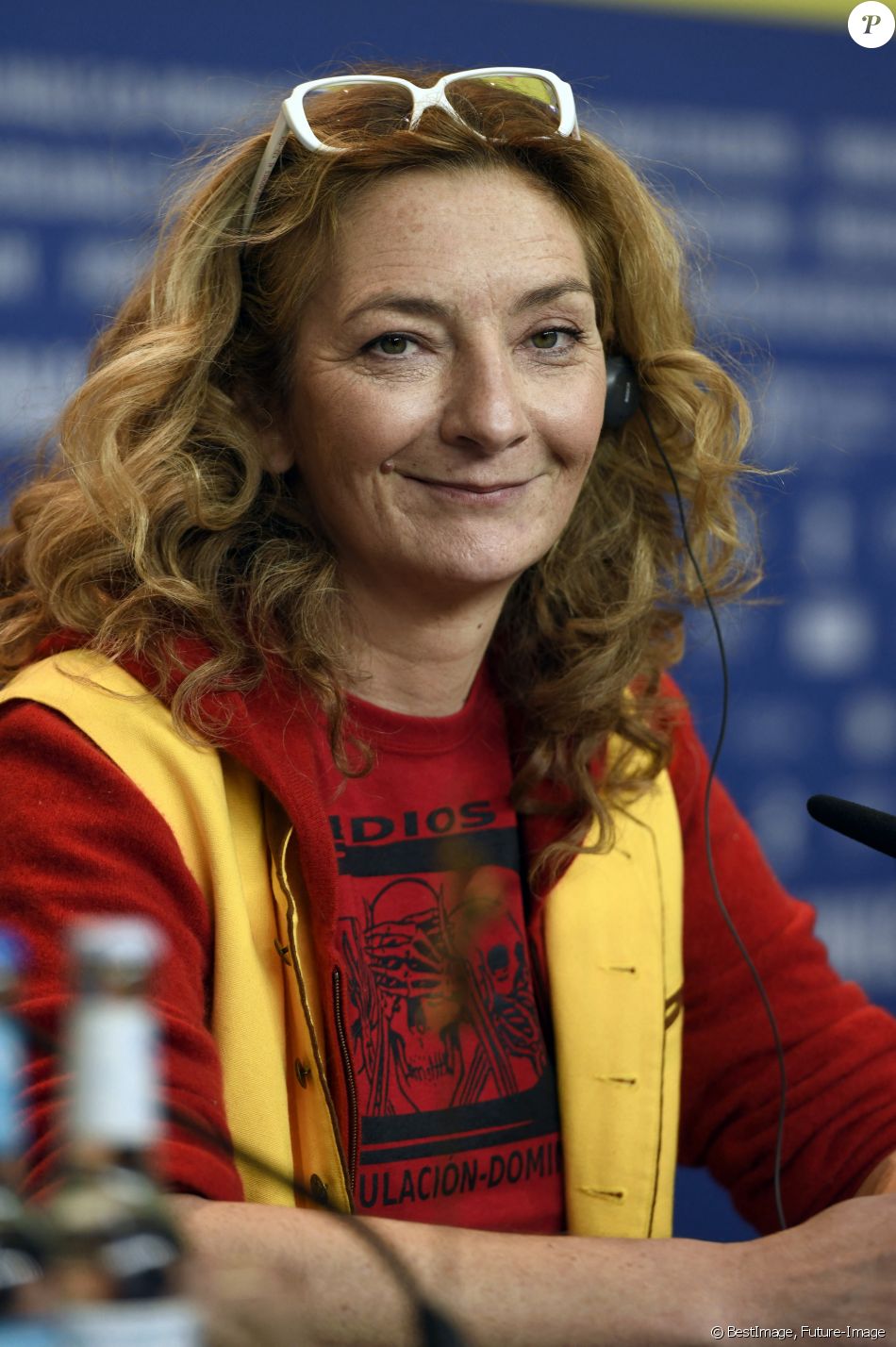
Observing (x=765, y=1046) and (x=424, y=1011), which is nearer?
(x=424, y=1011)

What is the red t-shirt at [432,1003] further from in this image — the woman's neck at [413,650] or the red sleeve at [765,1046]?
the red sleeve at [765,1046]

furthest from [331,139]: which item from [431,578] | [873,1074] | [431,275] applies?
[873,1074]

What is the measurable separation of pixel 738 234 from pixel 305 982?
1337 mm

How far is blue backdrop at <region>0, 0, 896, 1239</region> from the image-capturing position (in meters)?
1.69

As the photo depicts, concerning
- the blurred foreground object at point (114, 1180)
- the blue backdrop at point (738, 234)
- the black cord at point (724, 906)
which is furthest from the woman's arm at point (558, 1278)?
the blue backdrop at point (738, 234)

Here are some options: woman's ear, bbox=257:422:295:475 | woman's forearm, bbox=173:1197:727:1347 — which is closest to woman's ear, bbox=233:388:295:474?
woman's ear, bbox=257:422:295:475

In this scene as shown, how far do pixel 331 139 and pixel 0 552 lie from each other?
45 cm

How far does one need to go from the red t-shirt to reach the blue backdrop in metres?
0.61

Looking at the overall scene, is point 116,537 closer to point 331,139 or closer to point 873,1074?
point 331,139

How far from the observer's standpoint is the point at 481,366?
1.13 m

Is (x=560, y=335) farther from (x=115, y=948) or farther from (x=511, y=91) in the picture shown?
(x=115, y=948)

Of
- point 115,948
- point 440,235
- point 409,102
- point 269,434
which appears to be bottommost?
point 115,948

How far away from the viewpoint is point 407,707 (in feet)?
4.12

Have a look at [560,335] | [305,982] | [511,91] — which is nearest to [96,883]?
[305,982]
